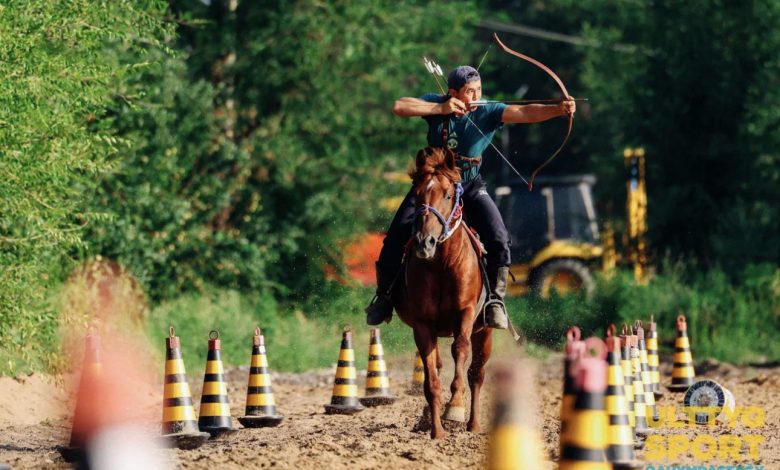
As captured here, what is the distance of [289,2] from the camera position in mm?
26797

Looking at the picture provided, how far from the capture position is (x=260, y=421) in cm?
1364

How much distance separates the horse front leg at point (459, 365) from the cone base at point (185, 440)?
2142 millimetres

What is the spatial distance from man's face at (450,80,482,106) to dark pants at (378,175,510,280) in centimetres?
75

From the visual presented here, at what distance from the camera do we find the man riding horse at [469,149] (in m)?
12.6

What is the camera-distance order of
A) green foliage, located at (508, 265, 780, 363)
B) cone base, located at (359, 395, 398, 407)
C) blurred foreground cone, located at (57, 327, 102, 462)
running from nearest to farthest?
blurred foreground cone, located at (57, 327, 102, 462) → cone base, located at (359, 395, 398, 407) → green foliage, located at (508, 265, 780, 363)

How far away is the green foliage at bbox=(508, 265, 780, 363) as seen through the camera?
78.8ft

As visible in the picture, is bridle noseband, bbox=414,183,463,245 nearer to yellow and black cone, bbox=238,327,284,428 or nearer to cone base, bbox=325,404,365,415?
yellow and black cone, bbox=238,327,284,428

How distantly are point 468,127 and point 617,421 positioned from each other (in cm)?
390

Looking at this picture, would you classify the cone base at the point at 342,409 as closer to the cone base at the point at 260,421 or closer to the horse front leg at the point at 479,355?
the cone base at the point at 260,421

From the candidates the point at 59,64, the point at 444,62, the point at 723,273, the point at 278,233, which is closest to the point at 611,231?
the point at 723,273

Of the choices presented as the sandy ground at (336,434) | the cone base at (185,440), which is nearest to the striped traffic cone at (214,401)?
the sandy ground at (336,434)

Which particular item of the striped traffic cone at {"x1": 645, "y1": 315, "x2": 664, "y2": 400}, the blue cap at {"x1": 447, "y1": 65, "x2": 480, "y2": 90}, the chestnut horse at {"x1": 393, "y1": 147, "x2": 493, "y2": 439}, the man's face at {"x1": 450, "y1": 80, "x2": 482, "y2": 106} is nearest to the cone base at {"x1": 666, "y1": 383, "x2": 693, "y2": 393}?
the striped traffic cone at {"x1": 645, "y1": 315, "x2": 664, "y2": 400}

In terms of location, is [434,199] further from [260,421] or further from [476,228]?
[260,421]

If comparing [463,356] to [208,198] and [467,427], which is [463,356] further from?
[208,198]
